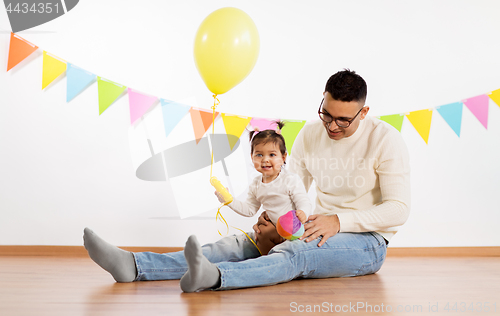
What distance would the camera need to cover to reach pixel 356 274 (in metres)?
1.63

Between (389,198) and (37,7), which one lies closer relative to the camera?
(389,198)

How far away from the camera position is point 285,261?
1418 mm

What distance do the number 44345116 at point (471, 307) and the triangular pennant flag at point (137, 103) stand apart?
73.2 inches

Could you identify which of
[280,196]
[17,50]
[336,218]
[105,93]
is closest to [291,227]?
[336,218]

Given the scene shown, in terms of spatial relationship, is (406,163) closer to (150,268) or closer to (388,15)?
(150,268)

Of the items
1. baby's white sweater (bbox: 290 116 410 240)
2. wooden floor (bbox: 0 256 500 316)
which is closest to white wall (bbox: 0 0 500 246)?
wooden floor (bbox: 0 256 500 316)

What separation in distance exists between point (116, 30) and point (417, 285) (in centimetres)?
205

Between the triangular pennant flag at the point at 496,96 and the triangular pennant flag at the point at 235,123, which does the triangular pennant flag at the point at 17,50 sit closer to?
the triangular pennant flag at the point at 235,123

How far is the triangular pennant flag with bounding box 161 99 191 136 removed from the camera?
253 centimetres

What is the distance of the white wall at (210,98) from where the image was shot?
2.48 meters

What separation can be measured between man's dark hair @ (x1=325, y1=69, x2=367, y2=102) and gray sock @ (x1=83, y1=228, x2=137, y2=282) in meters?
0.91

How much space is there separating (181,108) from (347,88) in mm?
1181

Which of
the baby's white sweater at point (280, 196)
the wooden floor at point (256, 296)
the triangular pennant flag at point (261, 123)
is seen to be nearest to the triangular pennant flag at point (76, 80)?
the triangular pennant flag at point (261, 123)

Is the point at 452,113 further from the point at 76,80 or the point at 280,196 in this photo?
the point at 76,80
